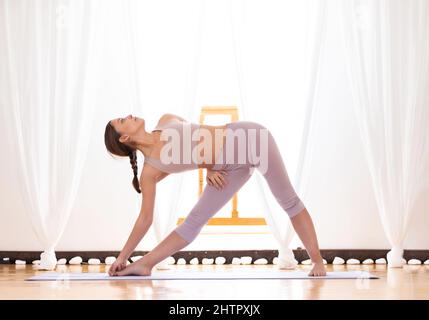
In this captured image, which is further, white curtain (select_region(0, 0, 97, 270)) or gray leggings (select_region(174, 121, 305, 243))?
white curtain (select_region(0, 0, 97, 270))

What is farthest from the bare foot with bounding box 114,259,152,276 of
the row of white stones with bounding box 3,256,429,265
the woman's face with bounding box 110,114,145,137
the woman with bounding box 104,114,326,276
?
the row of white stones with bounding box 3,256,429,265

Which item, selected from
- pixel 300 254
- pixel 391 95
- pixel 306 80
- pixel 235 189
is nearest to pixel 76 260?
pixel 300 254

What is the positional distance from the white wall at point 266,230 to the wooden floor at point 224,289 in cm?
114

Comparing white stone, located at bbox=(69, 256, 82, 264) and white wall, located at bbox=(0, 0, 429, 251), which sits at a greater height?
white wall, located at bbox=(0, 0, 429, 251)

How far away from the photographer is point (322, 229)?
4.98m

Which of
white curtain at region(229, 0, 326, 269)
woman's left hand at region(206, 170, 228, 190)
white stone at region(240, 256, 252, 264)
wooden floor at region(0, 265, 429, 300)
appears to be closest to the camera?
wooden floor at region(0, 265, 429, 300)

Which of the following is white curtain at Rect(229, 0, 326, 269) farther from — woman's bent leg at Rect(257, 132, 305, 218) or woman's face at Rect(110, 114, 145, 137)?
woman's face at Rect(110, 114, 145, 137)

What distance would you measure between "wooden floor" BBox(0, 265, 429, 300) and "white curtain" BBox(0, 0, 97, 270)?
0.98 metres

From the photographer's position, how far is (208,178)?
3.61m

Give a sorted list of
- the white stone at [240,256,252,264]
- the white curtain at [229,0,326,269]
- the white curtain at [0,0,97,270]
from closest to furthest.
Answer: the white curtain at [229,0,326,269]
the white curtain at [0,0,97,270]
the white stone at [240,256,252,264]

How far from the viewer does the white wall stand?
498 cm

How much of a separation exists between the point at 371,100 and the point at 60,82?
205cm

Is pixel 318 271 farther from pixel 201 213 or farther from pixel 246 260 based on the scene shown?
pixel 246 260

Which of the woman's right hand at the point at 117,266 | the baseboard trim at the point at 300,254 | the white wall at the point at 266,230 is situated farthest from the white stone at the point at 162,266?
the woman's right hand at the point at 117,266
